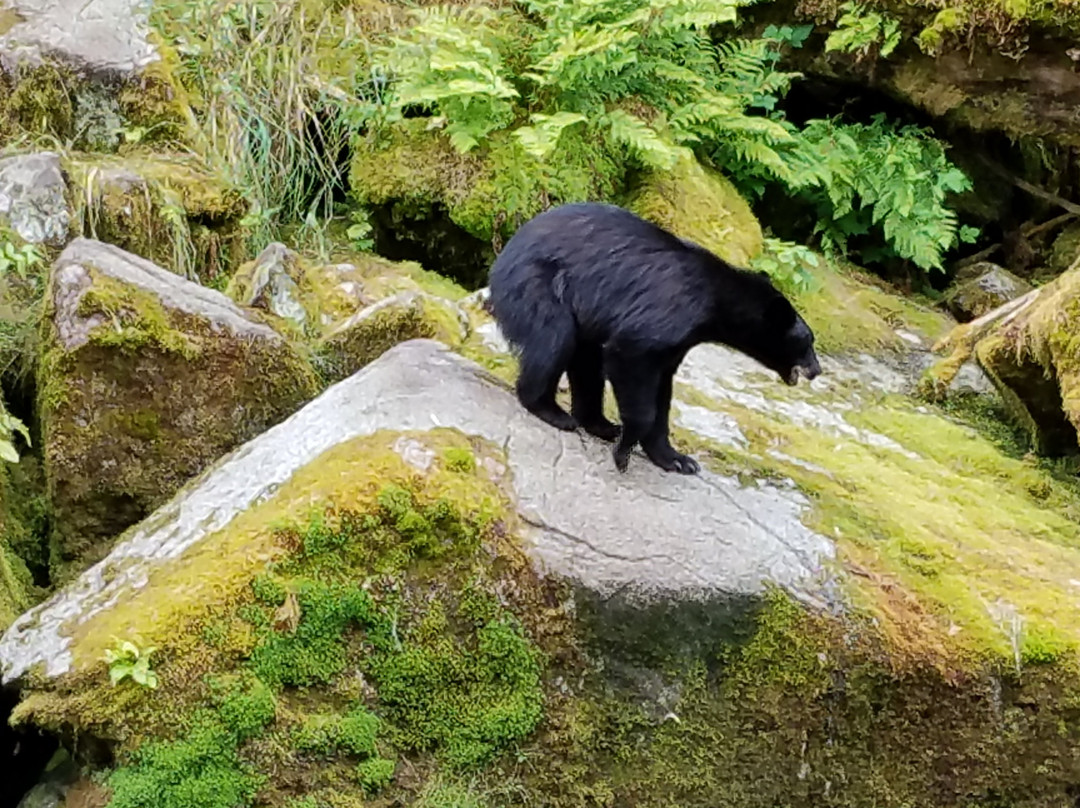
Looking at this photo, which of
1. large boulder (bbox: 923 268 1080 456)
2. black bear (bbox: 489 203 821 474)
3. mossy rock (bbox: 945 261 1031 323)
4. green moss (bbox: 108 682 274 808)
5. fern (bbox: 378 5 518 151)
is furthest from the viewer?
mossy rock (bbox: 945 261 1031 323)

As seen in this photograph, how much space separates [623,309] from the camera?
3.88 metres

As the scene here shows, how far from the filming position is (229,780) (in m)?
3.15

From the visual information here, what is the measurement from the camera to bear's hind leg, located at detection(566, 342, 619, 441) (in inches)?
170

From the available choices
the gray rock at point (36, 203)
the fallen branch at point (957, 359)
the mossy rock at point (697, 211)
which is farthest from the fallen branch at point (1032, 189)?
the gray rock at point (36, 203)

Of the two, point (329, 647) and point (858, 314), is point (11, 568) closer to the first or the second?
point (329, 647)

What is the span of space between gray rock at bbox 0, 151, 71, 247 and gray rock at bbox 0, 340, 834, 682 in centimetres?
210

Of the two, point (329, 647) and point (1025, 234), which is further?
point (1025, 234)

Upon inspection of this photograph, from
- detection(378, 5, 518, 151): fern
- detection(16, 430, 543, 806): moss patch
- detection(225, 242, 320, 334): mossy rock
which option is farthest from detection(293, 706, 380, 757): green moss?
detection(378, 5, 518, 151): fern

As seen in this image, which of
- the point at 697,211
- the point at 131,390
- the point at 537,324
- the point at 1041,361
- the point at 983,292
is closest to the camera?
the point at 537,324

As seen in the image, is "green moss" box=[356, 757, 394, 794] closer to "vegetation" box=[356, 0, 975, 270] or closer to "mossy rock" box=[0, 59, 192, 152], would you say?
"vegetation" box=[356, 0, 975, 270]

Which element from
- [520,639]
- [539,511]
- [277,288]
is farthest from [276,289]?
[520,639]

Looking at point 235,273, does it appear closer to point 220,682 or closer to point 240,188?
point 240,188

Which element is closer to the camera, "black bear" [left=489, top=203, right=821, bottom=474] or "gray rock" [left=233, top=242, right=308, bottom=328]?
"black bear" [left=489, top=203, right=821, bottom=474]

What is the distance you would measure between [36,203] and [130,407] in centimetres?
174
